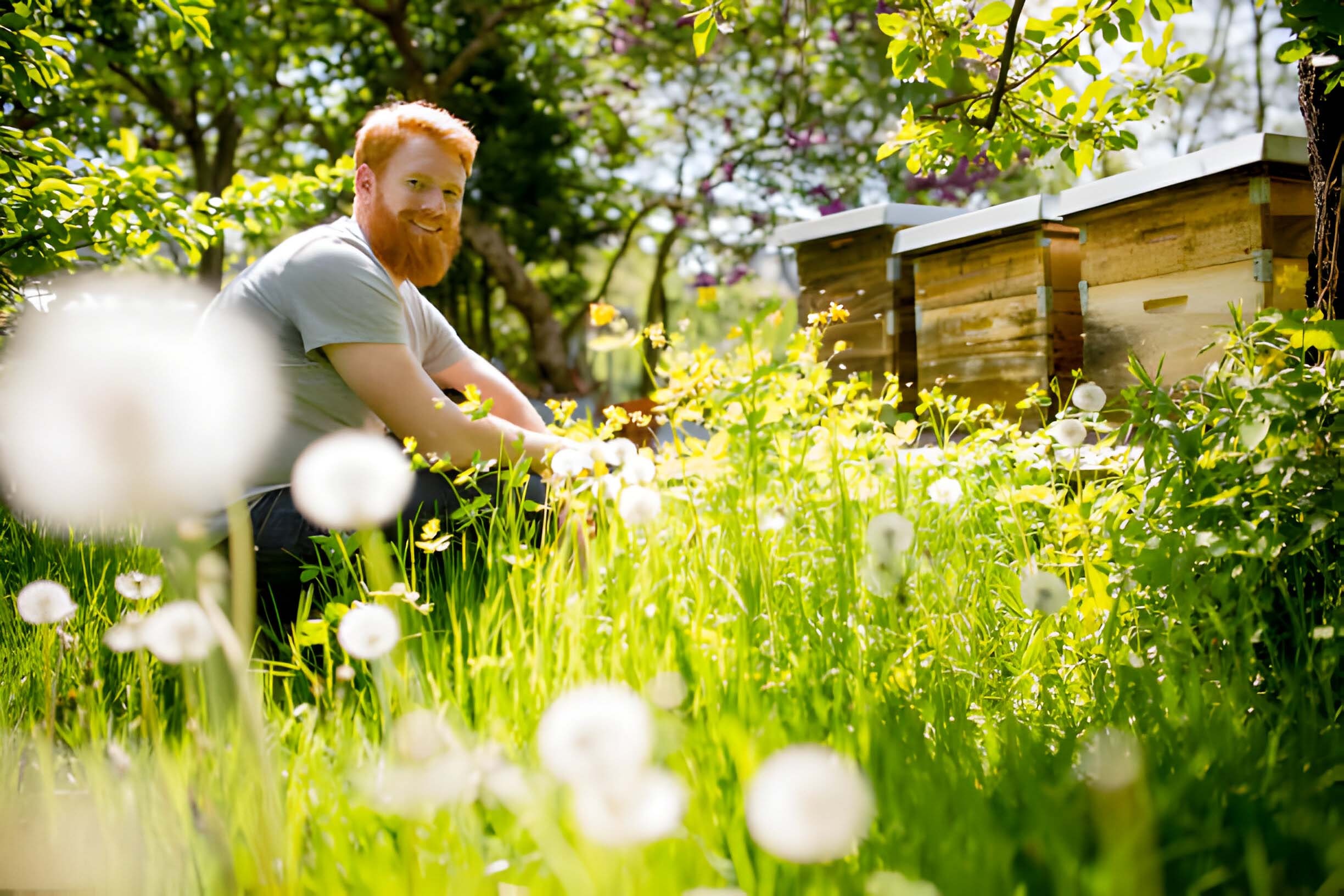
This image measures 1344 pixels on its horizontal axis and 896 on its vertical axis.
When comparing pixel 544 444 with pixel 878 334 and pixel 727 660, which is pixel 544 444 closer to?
pixel 727 660

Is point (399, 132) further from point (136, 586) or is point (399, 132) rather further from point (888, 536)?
point (888, 536)

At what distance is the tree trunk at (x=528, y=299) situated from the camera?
9969 millimetres

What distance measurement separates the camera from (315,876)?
47.6 inches

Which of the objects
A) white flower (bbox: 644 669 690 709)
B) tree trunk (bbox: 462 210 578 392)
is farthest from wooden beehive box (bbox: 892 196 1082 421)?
tree trunk (bbox: 462 210 578 392)

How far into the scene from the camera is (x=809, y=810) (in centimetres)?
85

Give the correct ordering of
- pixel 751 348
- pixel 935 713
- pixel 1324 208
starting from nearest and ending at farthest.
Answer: pixel 935 713 → pixel 751 348 → pixel 1324 208

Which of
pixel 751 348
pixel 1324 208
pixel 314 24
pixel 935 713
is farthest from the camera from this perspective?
pixel 314 24

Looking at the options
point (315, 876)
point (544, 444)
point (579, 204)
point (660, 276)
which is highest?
point (579, 204)

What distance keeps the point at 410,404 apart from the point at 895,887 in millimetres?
1906

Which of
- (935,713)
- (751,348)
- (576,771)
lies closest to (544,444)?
(751,348)

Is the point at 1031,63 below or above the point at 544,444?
above

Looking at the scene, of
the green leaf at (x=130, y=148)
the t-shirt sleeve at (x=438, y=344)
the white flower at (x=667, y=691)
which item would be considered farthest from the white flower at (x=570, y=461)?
the green leaf at (x=130, y=148)

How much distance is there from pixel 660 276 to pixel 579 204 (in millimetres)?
1341

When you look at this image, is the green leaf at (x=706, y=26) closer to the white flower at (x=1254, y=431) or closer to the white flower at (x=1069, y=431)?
the white flower at (x=1069, y=431)
